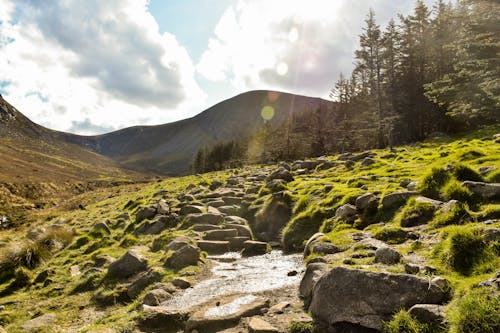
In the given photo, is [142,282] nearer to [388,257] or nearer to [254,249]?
[254,249]

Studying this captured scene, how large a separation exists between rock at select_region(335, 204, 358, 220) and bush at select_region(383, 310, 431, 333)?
7.26m

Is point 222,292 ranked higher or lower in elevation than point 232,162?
lower

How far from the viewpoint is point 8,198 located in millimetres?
61188

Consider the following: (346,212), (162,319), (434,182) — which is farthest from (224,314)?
(434,182)

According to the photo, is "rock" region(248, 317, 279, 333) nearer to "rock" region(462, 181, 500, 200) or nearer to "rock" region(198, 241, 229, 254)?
"rock" region(198, 241, 229, 254)

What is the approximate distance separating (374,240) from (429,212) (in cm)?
209

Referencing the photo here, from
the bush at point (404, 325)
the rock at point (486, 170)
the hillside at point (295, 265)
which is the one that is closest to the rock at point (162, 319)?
the hillside at point (295, 265)

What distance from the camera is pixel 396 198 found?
468 inches

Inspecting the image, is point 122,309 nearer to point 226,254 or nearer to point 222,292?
point 222,292

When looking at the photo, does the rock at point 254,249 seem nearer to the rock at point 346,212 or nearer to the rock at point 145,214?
the rock at point 346,212

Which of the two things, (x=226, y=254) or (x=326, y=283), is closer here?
(x=326, y=283)

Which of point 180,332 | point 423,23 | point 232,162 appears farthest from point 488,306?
point 232,162

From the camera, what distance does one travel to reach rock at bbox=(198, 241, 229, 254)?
13.8 metres

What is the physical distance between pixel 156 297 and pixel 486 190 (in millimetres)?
9952
